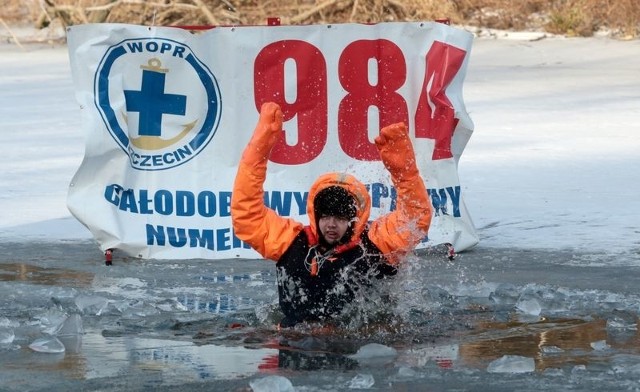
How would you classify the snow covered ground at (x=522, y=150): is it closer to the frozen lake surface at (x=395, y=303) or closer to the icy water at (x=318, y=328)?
the frozen lake surface at (x=395, y=303)

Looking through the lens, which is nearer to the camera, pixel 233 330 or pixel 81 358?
pixel 81 358

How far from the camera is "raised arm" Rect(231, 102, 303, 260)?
605cm

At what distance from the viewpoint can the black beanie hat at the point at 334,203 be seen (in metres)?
5.95

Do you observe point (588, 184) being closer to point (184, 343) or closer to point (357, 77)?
point (357, 77)

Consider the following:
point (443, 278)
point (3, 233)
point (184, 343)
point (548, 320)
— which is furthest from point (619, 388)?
point (3, 233)

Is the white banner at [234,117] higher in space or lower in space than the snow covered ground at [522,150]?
higher

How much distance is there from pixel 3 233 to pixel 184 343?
10.7 ft

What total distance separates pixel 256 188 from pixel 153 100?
1.96 m

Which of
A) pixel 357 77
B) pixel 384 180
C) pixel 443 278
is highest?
pixel 357 77

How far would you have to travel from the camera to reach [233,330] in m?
6.14

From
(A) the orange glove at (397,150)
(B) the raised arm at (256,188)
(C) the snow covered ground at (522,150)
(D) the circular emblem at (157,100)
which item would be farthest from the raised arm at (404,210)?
(C) the snow covered ground at (522,150)

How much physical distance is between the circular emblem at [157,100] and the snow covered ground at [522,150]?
1145 millimetres

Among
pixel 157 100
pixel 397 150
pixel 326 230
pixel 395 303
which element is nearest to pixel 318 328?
pixel 326 230

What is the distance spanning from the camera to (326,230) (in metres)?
6.00
